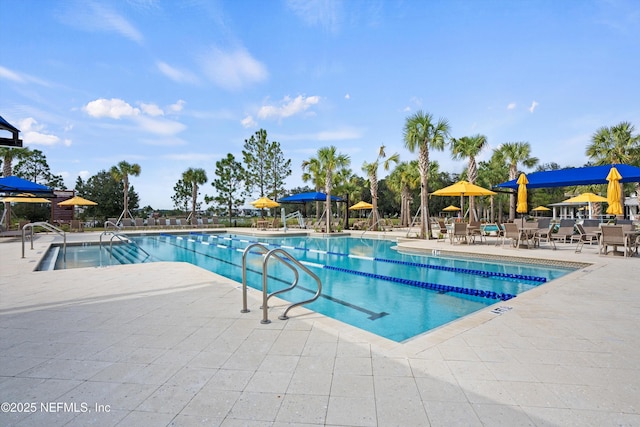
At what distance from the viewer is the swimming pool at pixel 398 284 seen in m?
4.80

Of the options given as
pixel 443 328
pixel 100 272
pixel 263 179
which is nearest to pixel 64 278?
pixel 100 272

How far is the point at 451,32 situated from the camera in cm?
1105

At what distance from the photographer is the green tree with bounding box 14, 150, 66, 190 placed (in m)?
31.1

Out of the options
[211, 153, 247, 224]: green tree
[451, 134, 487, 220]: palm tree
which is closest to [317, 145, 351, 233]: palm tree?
[451, 134, 487, 220]: palm tree

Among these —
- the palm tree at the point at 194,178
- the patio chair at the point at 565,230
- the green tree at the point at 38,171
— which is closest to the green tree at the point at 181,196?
the palm tree at the point at 194,178

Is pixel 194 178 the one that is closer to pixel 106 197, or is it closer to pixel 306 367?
pixel 106 197

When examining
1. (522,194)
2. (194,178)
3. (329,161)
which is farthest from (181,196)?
(522,194)

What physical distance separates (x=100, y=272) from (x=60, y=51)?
757 centimetres

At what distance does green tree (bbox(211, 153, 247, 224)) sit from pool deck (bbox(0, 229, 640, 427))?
24.2m

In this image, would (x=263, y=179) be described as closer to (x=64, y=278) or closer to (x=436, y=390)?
(x=64, y=278)

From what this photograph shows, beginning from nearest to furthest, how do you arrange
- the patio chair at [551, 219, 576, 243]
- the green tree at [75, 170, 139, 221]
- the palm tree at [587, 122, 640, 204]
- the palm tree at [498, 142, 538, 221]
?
the patio chair at [551, 219, 576, 243]
the palm tree at [587, 122, 640, 204]
the palm tree at [498, 142, 538, 221]
the green tree at [75, 170, 139, 221]

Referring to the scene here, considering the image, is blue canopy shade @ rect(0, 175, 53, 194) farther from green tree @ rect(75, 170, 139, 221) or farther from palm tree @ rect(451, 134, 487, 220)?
green tree @ rect(75, 170, 139, 221)

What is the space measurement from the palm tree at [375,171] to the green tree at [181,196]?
1803 centimetres

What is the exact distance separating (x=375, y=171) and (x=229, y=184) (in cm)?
1332
